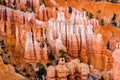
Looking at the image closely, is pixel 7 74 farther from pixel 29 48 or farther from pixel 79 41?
pixel 79 41

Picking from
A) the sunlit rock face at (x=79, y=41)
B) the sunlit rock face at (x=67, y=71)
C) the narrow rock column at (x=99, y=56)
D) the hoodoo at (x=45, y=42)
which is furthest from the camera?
the sunlit rock face at (x=79, y=41)

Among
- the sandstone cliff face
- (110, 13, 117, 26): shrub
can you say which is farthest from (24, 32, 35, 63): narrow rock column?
(110, 13, 117, 26): shrub

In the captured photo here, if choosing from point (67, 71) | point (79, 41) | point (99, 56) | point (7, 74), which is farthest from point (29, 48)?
point (67, 71)

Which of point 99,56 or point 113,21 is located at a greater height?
point 113,21

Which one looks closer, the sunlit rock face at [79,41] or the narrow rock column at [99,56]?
the narrow rock column at [99,56]

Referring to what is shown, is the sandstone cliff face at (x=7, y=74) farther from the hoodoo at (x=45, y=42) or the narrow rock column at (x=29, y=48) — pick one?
the narrow rock column at (x=29, y=48)

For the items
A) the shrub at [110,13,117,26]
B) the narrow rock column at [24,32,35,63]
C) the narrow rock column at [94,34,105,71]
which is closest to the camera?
the narrow rock column at [24,32,35,63]

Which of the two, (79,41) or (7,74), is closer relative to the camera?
(7,74)

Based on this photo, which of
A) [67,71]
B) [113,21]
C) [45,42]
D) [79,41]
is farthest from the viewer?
[113,21]

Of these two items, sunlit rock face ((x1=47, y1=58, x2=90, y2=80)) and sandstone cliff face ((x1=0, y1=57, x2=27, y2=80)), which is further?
sandstone cliff face ((x1=0, y1=57, x2=27, y2=80))

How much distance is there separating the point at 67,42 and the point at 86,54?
2.86 meters

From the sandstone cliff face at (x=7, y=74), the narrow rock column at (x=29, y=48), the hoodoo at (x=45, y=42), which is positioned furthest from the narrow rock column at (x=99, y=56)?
the sandstone cliff face at (x=7, y=74)

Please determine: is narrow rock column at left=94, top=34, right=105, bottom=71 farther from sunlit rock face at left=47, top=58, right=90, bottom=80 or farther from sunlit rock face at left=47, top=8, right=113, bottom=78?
sunlit rock face at left=47, top=58, right=90, bottom=80

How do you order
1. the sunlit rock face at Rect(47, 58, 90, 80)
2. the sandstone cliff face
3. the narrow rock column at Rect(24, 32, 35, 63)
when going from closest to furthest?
the sunlit rock face at Rect(47, 58, 90, 80), the sandstone cliff face, the narrow rock column at Rect(24, 32, 35, 63)
